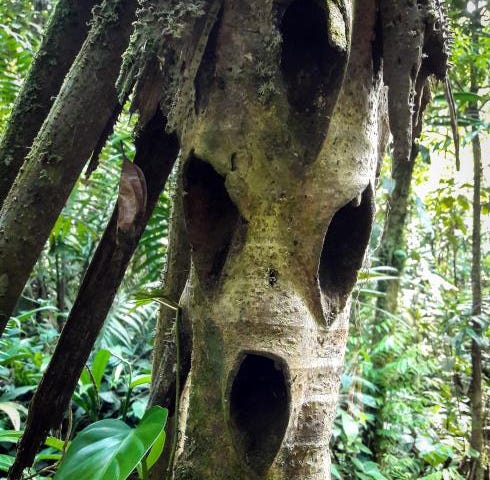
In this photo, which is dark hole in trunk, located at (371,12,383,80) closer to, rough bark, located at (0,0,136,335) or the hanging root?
the hanging root

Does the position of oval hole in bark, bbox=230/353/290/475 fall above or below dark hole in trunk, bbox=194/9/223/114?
below

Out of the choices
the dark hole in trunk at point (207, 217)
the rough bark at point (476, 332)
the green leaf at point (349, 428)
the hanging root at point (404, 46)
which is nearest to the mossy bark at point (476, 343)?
the rough bark at point (476, 332)

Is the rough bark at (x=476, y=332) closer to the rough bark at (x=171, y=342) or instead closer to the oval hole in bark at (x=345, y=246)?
the rough bark at (x=171, y=342)

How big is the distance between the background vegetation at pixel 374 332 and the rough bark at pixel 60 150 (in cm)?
90

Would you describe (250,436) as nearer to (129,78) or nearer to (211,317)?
(211,317)

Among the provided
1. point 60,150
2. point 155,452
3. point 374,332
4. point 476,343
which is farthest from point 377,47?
point 476,343

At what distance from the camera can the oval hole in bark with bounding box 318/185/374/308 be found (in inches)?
28.0

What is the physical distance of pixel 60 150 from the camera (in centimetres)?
104

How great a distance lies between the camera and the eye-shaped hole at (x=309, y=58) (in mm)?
660

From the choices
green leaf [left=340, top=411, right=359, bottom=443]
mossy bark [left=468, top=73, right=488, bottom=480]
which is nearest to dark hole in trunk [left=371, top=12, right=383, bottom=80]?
green leaf [left=340, top=411, right=359, bottom=443]

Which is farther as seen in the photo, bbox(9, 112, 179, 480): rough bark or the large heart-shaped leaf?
bbox(9, 112, 179, 480): rough bark

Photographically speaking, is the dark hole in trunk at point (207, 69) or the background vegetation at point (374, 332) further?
the background vegetation at point (374, 332)

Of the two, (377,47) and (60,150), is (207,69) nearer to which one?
(377,47)

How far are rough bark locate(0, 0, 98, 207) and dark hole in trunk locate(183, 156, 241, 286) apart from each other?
28.1 inches
